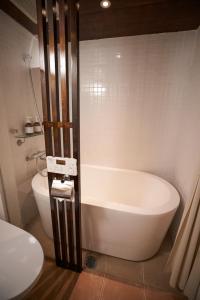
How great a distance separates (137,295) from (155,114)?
1734mm

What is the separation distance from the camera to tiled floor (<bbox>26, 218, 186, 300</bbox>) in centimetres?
107

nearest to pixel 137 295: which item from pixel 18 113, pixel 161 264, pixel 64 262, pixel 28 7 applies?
pixel 161 264

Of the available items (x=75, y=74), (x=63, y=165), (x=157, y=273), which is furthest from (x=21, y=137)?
(x=157, y=273)

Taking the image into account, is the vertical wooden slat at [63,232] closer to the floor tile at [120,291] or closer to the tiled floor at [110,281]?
the tiled floor at [110,281]

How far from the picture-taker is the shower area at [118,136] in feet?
3.81

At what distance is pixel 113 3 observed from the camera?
1.11 metres

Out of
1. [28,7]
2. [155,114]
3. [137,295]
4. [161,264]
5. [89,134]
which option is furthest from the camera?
[89,134]

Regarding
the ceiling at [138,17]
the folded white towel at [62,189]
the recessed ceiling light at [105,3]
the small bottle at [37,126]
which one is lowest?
the folded white towel at [62,189]

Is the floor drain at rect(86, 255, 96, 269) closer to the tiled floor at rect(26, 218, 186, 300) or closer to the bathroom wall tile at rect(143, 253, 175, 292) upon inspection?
the tiled floor at rect(26, 218, 186, 300)

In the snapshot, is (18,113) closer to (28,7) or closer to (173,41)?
(28,7)

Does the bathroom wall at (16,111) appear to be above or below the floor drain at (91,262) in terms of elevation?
above

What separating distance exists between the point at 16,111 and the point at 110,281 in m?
1.78

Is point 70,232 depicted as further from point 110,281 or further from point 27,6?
point 27,6

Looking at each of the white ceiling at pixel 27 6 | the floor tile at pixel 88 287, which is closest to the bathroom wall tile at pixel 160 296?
the floor tile at pixel 88 287
